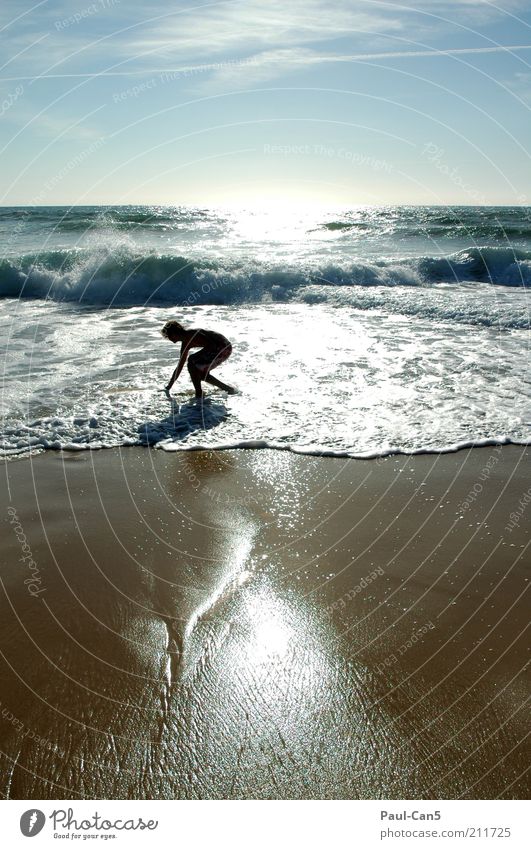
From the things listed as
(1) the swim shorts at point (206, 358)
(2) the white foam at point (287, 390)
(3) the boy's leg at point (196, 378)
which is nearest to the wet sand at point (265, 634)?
(2) the white foam at point (287, 390)

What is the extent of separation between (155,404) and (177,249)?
19094 millimetres

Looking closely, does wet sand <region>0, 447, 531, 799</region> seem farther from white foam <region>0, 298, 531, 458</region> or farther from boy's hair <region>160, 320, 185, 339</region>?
boy's hair <region>160, 320, 185, 339</region>

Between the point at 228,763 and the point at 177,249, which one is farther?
the point at 177,249

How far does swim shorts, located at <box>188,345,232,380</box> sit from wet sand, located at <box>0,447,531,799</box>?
256cm

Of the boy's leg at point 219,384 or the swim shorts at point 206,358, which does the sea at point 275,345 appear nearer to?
the boy's leg at point 219,384

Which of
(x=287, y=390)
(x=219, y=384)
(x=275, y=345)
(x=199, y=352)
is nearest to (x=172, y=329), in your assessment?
(x=199, y=352)

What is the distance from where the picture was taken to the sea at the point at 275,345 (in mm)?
7414

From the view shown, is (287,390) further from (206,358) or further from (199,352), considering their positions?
(199,352)

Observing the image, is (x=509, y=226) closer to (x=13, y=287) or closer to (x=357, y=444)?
(x=13, y=287)

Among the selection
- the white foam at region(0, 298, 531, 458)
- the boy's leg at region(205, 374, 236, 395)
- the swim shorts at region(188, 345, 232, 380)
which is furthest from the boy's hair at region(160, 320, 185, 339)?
the white foam at region(0, 298, 531, 458)

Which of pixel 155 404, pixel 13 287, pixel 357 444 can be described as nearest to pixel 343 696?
pixel 357 444

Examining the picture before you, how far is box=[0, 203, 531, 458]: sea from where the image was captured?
7.41 metres
